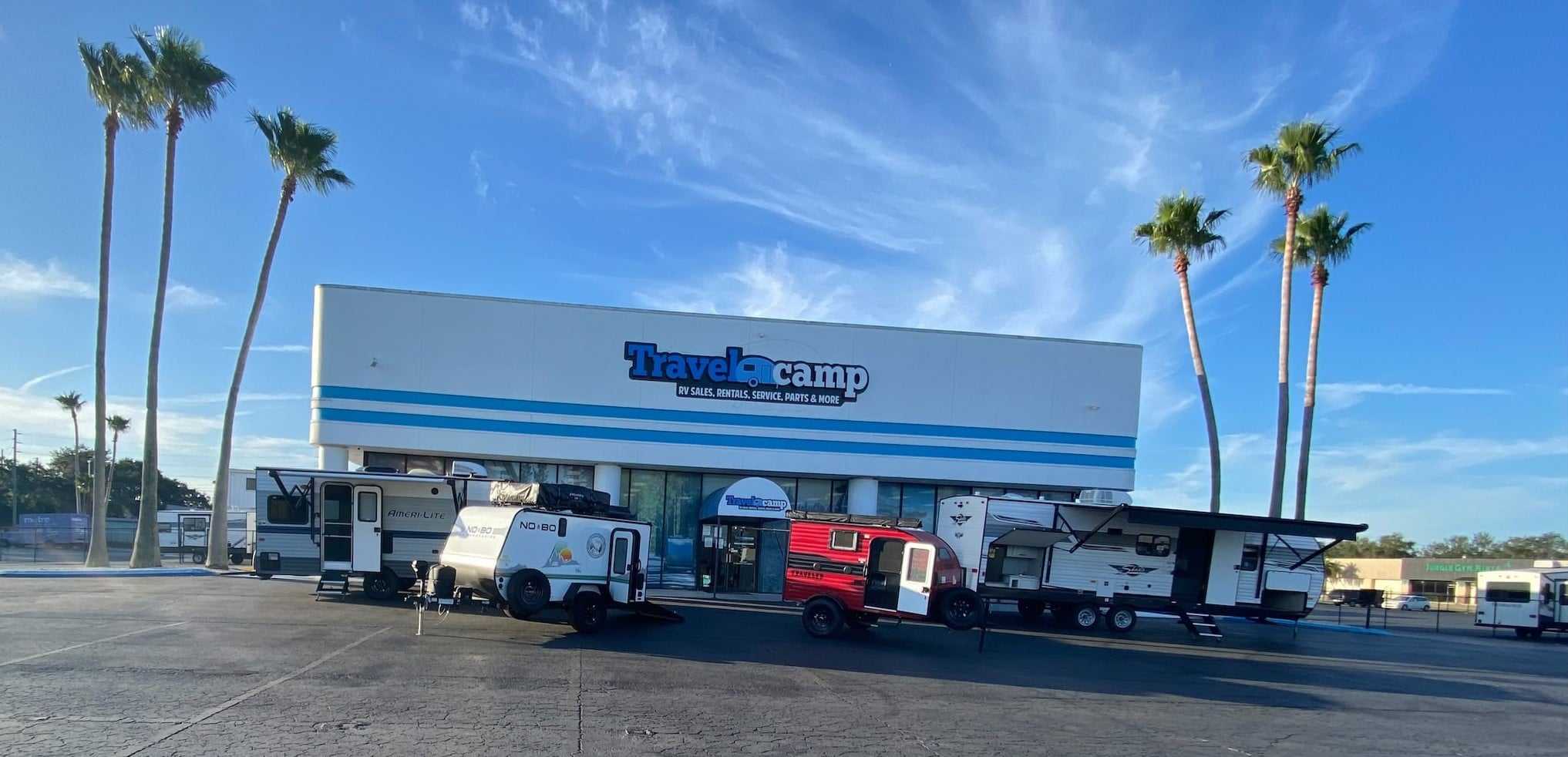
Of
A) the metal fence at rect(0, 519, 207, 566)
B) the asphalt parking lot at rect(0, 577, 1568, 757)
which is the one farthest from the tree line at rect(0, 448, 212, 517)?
the asphalt parking lot at rect(0, 577, 1568, 757)

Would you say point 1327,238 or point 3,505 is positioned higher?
point 1327,238

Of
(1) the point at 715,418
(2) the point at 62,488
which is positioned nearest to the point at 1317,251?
(1) the point at 715,418

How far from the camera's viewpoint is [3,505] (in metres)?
72.8

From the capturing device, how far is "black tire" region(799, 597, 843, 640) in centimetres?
1705

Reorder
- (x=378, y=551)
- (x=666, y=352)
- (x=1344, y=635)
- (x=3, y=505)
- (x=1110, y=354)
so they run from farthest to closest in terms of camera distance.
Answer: (x=3, y=505)
(x=1110, y=354)
(x=666, y=352)
(x=1344, y=635)
(x=378, y=551)

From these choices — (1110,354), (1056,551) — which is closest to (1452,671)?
(1056,551)

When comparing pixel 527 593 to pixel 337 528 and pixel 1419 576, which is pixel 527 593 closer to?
pixel 337 528

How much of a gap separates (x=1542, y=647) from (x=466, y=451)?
30.9m

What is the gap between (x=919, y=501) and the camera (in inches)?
1186

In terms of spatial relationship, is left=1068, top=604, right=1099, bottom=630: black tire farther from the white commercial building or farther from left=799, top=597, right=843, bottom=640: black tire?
left=799, top=597, right=843, bottom=640: black tire

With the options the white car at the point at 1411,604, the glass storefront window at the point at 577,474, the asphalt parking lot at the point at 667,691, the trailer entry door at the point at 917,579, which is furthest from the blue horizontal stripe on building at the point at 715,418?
the white car at the point at 1411,604

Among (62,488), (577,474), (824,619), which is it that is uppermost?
(577,474)

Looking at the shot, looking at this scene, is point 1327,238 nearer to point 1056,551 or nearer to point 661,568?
point 1056,551

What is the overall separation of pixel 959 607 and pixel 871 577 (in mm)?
1680
